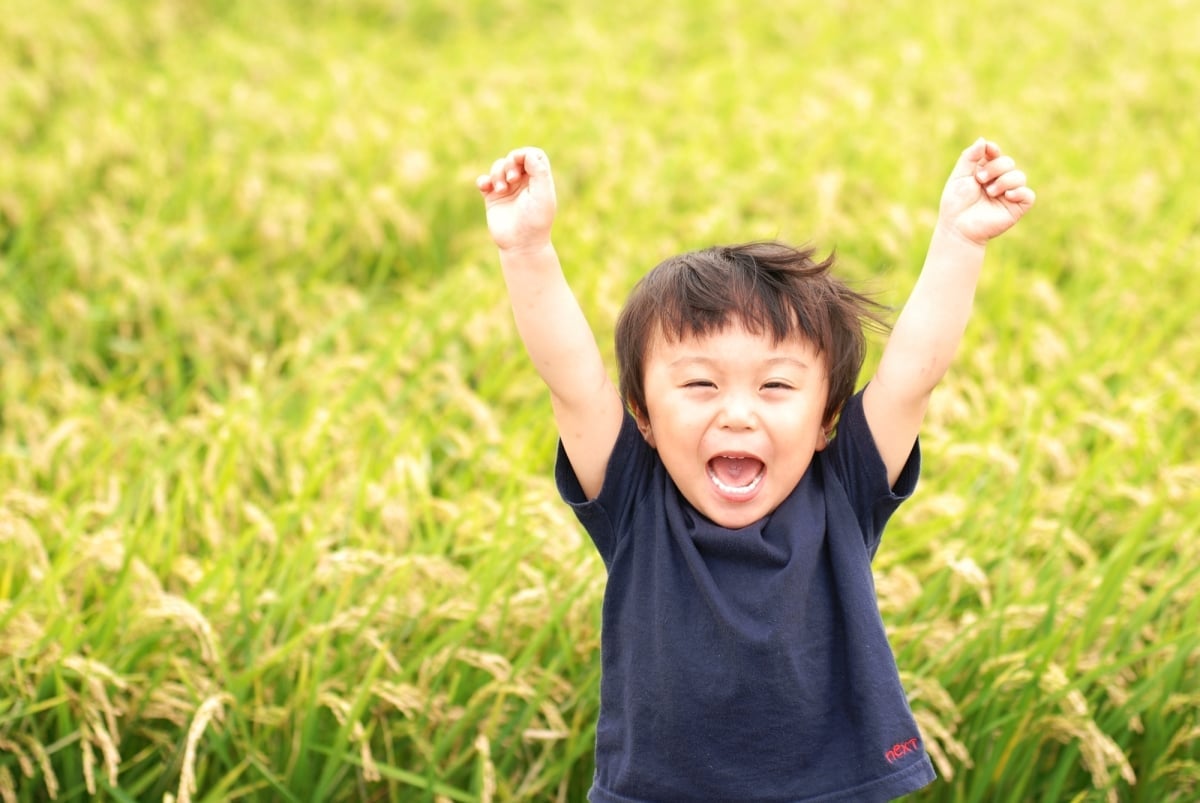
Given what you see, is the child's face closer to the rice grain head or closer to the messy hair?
the messy hair

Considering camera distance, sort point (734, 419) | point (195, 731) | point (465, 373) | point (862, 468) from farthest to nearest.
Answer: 1. point (465, 373)
2. point (195, 731)
3. point (862, 468)
4. point (734, 419)

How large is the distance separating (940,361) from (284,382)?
8.12ft

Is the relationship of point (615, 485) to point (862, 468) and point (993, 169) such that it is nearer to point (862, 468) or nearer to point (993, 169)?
point (862, 468)

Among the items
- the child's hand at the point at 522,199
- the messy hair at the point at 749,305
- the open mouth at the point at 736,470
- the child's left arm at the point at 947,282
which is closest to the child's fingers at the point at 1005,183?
the child's left arm at the point at 947,282

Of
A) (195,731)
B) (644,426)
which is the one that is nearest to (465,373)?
(195,731)

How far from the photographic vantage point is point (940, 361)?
188 cm

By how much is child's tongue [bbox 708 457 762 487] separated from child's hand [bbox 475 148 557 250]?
1.19 ft

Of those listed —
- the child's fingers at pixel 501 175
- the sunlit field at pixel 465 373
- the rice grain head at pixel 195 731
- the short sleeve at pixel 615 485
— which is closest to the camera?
the child's fingers at pixel 501 175

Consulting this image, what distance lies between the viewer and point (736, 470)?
6.18 feet

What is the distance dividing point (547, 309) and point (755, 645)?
502 mm

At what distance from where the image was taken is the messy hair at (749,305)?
1878mm

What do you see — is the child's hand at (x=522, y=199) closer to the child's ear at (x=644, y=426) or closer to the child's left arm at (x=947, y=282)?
the child's ear at (x=644, y=426)

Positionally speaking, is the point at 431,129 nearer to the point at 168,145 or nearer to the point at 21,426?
the point at 168,145

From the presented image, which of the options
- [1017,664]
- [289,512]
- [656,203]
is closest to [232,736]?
[289,512]
